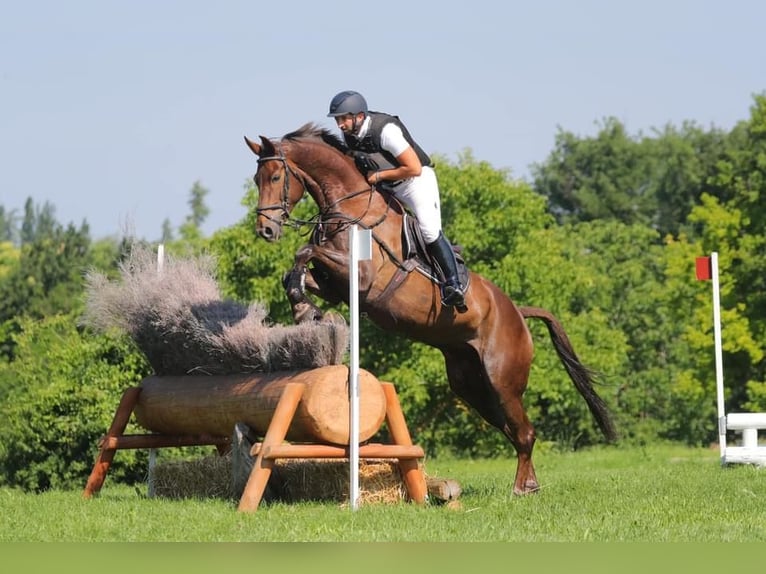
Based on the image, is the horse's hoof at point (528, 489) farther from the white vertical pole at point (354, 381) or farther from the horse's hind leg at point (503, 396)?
the white vertical pole at point (354, 381)

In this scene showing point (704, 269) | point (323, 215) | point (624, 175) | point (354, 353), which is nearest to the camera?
point (354, 353)

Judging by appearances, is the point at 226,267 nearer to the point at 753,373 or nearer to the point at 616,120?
the point at 753,373

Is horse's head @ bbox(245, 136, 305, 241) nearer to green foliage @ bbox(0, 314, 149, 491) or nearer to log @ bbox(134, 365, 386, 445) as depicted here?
log @ bbox(134, 365, 386, 445)

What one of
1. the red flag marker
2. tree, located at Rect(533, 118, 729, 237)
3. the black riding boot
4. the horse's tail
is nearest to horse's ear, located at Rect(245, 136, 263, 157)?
the black riding boot

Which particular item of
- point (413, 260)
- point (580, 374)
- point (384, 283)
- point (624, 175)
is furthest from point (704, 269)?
point (624, 175)

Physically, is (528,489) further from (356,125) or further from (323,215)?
(356,125)

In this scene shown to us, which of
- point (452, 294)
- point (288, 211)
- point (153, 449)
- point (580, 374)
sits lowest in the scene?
point (153, 449)

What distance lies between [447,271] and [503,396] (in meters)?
1.23

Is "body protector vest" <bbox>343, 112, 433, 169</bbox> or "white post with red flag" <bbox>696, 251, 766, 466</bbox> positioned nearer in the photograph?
"body protector vest" <bbox>343, 112, 433, 169</bbox>

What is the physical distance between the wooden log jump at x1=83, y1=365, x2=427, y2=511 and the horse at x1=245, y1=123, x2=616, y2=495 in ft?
1.72

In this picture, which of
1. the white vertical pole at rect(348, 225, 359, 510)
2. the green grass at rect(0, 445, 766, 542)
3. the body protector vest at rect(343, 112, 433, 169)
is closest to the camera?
the green grass at rect(0, 445, 766, 542)

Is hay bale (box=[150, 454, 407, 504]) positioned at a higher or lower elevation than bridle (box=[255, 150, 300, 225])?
lower

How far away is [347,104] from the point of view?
27.5 feet

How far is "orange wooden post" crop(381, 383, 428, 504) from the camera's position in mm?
8617
